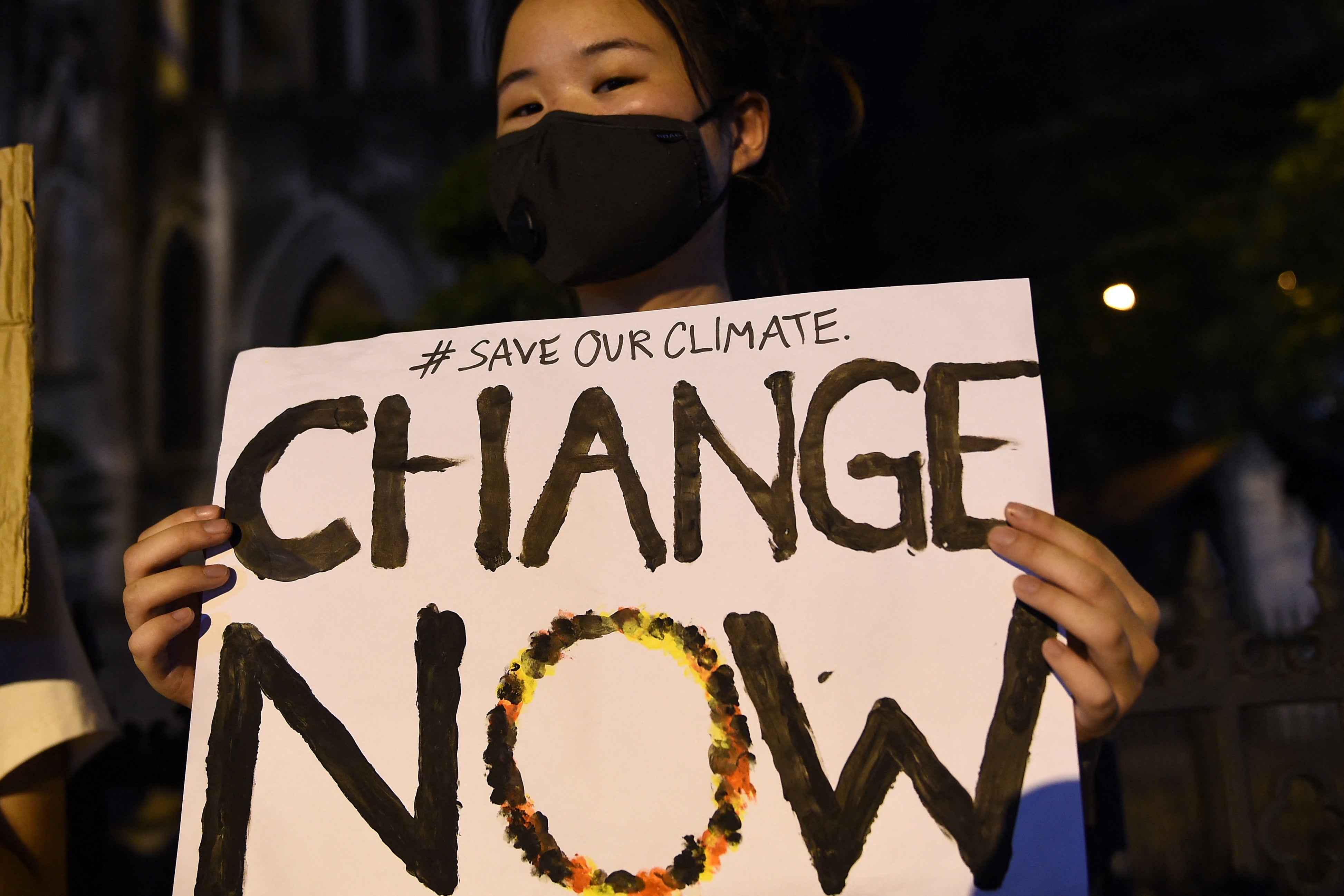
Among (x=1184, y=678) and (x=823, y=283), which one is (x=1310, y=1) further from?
(x=823, y=283)

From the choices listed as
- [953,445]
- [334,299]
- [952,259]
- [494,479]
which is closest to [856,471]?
[953,445]

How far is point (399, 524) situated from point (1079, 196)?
629 centimetres

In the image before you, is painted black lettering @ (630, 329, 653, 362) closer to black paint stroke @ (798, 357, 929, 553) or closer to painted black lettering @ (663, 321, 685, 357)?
painted black lettering @ (663, 321, 685, 357)

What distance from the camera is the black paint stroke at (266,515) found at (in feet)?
4.42

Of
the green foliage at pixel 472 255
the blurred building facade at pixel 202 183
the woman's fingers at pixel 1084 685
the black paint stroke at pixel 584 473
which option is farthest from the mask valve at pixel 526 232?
the blurred building facade at pixel 202 183

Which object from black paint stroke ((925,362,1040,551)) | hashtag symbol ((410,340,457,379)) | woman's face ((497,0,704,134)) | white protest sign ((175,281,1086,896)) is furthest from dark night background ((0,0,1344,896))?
black paint stroke ((925,362,1040,551))

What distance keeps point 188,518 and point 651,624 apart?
1.94 ft

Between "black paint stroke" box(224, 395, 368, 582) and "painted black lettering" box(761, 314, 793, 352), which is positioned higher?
"painted black lettering" box(761, 314, 793, 352)

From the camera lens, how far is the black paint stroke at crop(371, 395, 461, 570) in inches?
52.6

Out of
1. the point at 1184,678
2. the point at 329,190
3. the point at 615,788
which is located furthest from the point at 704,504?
the point at 329,190

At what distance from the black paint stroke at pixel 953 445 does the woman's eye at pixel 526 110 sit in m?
0.77

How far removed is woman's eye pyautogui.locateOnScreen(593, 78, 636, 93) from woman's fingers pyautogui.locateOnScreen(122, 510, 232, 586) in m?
0.84

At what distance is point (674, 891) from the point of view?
Answer: 1.18 meters

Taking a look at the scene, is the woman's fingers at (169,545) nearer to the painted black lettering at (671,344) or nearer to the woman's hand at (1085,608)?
the painted black lettering at (671,344)
